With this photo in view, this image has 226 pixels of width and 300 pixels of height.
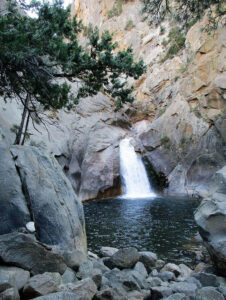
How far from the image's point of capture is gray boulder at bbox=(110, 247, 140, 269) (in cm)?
620

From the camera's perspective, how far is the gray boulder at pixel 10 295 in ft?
10.5

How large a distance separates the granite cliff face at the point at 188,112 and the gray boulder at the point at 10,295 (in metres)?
18.0

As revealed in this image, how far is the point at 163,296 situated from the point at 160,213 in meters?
9.48

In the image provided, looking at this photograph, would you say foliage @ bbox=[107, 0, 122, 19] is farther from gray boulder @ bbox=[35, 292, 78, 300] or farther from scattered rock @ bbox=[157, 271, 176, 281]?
gray boulder @ bbox=[35, 292, 78, 300]

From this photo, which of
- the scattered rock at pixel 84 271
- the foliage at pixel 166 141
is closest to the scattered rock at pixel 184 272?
the scattered rock at pixel 84 271

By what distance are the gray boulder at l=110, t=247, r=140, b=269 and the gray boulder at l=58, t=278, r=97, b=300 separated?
2340 mm

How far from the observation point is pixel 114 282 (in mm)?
4926

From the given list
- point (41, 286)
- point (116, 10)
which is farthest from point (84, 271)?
point (116, 10)

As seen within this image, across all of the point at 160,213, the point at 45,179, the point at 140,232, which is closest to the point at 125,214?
the point at 160,213

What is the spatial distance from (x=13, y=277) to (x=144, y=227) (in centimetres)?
818

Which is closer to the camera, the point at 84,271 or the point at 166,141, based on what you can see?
the point at 84,271

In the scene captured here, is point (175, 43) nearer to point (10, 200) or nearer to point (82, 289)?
point (10, 200)

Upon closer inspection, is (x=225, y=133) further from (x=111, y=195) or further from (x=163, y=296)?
(x=163, y=296)

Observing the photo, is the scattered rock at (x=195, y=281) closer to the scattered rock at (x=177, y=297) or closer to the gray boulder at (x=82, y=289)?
the scattered rock at (x=177, y=297)
